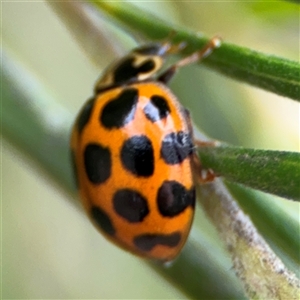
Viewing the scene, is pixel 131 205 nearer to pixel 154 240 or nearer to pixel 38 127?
pixel 154 240

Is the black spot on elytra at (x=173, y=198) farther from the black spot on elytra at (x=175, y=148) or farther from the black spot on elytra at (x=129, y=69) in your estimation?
the black spot on elytra at (x=129, y=69)

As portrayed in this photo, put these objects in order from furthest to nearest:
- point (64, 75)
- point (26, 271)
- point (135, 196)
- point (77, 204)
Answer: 1. point (64, 75)
2. point (26, 271)
3. point (77, 204)
4. point (135, 196)

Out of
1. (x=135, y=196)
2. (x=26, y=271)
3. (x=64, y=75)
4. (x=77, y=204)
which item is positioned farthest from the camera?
(x=64, y=75)

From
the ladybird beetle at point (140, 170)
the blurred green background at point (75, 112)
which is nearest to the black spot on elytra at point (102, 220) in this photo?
the ladybird beetle at point (140, 170)

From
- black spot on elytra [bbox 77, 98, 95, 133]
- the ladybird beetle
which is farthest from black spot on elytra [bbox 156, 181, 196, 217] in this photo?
black spot on elytra [bbox 77, 98, 95, 133]

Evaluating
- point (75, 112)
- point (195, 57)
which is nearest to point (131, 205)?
point (195, 57)

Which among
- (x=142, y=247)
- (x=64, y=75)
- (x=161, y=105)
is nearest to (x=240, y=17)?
(x=161, y=105)

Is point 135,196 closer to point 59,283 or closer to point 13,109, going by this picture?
point 13,109
